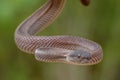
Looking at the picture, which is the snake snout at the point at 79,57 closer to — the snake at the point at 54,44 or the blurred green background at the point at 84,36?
the snake at the point at 54,44

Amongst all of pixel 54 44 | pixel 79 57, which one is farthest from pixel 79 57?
pixel 54 44

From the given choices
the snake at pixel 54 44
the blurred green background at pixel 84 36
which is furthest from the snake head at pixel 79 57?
the blurred green background at pixel 84 36

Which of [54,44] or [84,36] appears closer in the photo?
[54,44]

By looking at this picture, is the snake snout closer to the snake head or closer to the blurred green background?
the snake head

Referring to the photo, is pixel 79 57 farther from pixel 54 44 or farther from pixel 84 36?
pixel 84 36

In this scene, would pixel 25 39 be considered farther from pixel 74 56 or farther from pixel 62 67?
pixel 62 67

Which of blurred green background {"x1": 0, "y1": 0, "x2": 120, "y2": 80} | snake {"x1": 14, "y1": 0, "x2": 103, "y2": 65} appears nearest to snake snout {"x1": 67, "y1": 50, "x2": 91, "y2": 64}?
snake {"x1": 14, "y1": 0, "x2": 103, "y2": 65}
